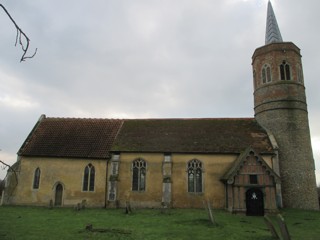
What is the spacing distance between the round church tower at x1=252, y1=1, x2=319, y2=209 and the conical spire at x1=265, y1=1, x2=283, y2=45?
551mm

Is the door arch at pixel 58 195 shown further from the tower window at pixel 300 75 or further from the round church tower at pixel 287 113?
the tower window at pixel 300 75

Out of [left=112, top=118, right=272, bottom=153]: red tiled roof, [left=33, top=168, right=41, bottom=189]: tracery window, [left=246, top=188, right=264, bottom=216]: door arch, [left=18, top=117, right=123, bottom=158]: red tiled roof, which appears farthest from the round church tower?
[left=33, top=168, right=41, bottom=189]: tracery window

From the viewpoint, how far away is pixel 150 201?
2731 centimetres

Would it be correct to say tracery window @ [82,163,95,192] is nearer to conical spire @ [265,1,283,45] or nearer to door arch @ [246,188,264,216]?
door arch @ [246,188,264,216]

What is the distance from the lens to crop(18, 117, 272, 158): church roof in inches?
1132

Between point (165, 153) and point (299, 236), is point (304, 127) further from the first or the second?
point (299, 236)

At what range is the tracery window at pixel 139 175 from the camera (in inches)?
1104

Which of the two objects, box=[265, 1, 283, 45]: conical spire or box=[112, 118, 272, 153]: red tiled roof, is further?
box=[265, 1, 283, 45]: conical spire

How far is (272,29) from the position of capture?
36.2m

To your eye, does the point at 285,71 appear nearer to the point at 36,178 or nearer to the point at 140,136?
the point at 140,136

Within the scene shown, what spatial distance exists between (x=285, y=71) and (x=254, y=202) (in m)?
15.9

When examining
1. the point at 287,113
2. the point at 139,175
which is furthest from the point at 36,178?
the point at 287,113

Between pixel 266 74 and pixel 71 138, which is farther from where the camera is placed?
pixel 266 74

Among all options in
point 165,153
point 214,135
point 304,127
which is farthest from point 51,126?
point 304,127
